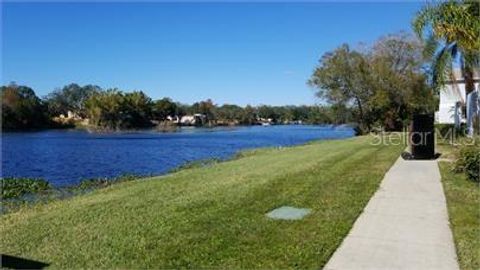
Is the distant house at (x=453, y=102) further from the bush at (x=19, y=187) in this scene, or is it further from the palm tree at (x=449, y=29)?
the bush at (x=19, y=187)

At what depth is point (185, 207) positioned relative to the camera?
9.79 m

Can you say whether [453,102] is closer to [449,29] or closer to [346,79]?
[346,79]

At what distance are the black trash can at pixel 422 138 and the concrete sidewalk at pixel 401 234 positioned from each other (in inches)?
280

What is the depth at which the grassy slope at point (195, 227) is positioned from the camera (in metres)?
6.73

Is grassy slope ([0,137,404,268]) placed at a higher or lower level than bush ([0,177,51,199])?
higher

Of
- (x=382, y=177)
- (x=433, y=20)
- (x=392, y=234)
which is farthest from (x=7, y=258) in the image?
(x=433, y=20)

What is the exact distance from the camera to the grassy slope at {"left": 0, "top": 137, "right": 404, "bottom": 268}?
6.73m

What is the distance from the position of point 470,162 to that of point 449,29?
4737 millimetres

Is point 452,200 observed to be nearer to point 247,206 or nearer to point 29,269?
point 247,206

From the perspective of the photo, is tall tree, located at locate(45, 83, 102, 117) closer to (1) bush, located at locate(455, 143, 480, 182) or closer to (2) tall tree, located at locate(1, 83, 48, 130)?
(2) tall tree, located at locate(1, 83, 48, 130)

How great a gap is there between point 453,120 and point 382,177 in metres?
33.3

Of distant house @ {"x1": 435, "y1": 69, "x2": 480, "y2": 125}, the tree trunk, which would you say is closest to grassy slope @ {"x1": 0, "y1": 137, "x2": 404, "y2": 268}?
the tree trunk

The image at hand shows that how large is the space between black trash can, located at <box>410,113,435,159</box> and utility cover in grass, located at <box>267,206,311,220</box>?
11062 millimetres

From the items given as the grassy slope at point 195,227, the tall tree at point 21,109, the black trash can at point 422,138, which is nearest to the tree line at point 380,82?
the black trash can at point 422,138
